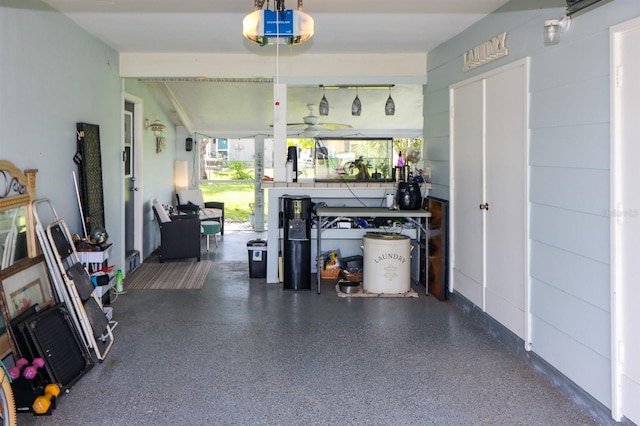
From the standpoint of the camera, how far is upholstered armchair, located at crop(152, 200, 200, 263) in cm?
671

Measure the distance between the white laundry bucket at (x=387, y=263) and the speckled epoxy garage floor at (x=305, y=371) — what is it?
271mm

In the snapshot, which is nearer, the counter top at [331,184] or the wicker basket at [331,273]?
the counter top at [331,184]

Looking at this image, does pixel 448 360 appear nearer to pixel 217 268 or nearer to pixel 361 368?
pixel 361 368

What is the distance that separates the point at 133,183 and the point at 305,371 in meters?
4.25

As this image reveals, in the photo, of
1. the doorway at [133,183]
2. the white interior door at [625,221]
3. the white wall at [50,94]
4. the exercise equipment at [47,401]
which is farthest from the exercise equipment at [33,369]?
the doorway at [133,183]

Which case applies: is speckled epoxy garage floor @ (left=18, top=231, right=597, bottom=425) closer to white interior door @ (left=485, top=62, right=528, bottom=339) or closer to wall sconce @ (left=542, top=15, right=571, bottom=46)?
white interior door @ (left=485, top=62, right=528, bottom=339)

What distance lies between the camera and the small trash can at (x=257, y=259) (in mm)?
5781

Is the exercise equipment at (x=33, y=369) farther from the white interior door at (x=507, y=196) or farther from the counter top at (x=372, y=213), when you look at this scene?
the white interior door at (x=507, y=196)

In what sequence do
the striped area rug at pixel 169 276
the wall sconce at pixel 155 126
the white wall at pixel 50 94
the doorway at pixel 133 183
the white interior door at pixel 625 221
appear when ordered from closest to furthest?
the white interior door at pixel 625 221 → the white wall at pixel 50 94 → the striped area rug at pixel 169 276 → the doorway at pixel 133 183 → the wall sconce at pixel 155 126

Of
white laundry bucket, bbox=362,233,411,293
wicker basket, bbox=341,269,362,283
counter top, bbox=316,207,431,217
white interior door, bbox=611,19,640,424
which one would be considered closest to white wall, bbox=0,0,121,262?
counter top, bbox=316,207,431,217

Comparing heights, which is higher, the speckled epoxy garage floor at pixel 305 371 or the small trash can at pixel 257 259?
the small trash can at pixel 257 259

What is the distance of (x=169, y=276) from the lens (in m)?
5.97

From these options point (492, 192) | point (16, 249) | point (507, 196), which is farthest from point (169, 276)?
point (507, 196)

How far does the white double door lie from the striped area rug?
285 cm
